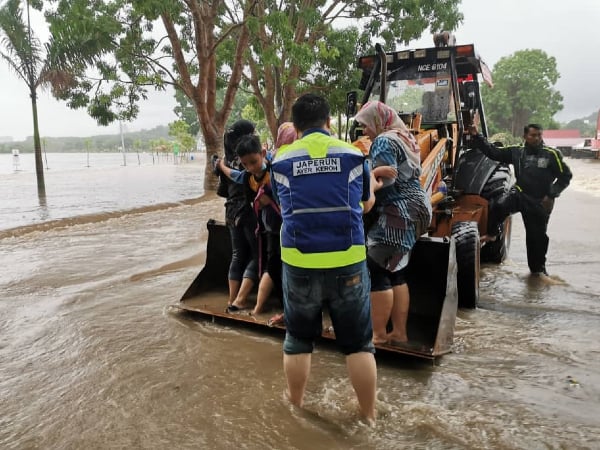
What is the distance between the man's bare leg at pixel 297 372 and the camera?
2.77 m

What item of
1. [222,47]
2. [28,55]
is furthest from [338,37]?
[28,55]

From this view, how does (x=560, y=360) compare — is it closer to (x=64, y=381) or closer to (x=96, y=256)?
(x=64, y=381)

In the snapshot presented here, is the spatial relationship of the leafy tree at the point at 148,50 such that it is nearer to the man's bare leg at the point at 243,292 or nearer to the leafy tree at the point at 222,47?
the leafy tree at the point at 222,47

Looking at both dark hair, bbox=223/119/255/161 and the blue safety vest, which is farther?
dark hair, bbox=223/119/255/161

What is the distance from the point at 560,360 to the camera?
361cm

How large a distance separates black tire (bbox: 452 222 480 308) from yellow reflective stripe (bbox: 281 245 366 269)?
7.83ft

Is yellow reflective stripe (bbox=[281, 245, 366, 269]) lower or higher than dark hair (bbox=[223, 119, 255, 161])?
lower

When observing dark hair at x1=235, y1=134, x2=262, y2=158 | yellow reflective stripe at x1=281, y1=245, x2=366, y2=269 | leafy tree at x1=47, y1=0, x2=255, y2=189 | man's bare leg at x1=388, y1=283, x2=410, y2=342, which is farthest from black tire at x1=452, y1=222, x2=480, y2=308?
leafy tree at x1=47, y1=0, x2=255, y2=189

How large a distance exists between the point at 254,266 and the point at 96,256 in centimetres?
386

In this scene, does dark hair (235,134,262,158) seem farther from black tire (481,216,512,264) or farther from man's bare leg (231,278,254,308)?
black tire (481,216,512,264)

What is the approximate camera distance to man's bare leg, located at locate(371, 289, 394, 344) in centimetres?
353

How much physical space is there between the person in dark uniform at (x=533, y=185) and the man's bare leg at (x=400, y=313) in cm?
286

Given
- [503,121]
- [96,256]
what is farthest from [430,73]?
[503,121]

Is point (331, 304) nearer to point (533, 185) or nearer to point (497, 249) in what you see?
point (533, 185)
